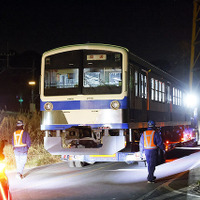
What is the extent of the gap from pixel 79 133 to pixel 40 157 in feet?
7.92

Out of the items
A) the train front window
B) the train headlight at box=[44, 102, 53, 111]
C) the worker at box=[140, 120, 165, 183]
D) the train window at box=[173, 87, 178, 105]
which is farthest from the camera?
the train window at box=[173, 87, 178, 105]

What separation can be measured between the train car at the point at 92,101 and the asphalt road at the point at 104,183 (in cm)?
64

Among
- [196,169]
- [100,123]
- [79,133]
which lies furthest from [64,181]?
[196,169]

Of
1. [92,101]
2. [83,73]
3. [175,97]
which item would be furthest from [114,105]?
[175,97]

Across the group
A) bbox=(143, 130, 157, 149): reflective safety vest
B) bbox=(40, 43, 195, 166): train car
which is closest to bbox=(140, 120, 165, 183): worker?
bbox=(143, 130, 157, 149): reflective safety vest

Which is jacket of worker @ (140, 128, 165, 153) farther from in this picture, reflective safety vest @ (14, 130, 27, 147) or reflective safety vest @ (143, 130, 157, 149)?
reflective safety vest @ (14, 130, 27, 147)

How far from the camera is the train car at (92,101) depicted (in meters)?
12.5

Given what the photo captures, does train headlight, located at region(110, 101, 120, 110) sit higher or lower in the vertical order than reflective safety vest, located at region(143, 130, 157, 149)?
higher

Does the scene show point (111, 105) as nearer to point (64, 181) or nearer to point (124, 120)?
point (124, 120)

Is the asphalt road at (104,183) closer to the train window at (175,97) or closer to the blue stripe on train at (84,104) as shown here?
the blue stripe on train at (84,104)

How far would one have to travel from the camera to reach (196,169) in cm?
1255

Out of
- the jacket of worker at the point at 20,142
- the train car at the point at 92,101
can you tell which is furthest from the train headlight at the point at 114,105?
the jacket of worker at the point at 20,142

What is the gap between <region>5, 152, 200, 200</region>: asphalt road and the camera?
29.0 ft

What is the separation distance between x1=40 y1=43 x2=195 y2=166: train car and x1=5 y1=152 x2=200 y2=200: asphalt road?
636 mm
